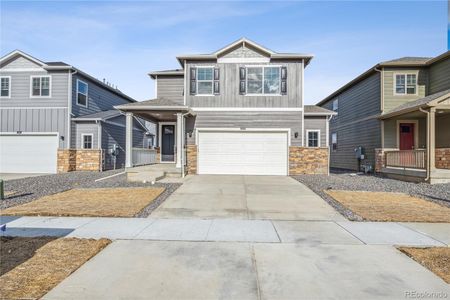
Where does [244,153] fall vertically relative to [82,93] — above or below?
below

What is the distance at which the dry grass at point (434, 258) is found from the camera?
386cm

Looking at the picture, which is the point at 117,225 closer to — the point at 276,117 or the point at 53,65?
the point at 276,117

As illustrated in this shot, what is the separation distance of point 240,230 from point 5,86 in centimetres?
1942

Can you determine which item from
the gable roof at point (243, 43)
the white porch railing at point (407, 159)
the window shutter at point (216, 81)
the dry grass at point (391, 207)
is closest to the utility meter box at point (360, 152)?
the white porch railing at point (407, 159)

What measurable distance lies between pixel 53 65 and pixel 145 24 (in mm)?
9902

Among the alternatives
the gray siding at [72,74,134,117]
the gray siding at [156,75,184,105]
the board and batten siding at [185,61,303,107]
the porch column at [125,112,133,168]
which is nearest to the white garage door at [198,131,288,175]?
the board and batten siding at [185,61,303,107]

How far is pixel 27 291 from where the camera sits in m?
3.26

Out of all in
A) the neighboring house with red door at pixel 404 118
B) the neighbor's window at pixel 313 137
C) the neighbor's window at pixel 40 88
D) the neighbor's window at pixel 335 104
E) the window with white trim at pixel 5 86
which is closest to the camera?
the neighboring house with red door at pixel 404 118

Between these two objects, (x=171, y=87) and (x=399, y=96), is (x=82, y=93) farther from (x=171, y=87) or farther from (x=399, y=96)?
(x=399, y=96)

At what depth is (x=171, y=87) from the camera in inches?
679

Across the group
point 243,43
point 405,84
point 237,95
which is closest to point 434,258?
point 237,95

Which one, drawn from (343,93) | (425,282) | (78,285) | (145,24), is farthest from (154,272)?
(343,93)

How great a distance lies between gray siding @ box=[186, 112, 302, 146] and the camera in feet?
50.0

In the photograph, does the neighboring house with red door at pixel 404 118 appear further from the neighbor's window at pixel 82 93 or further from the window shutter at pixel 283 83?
the neighbor's window at pixel 82 93
